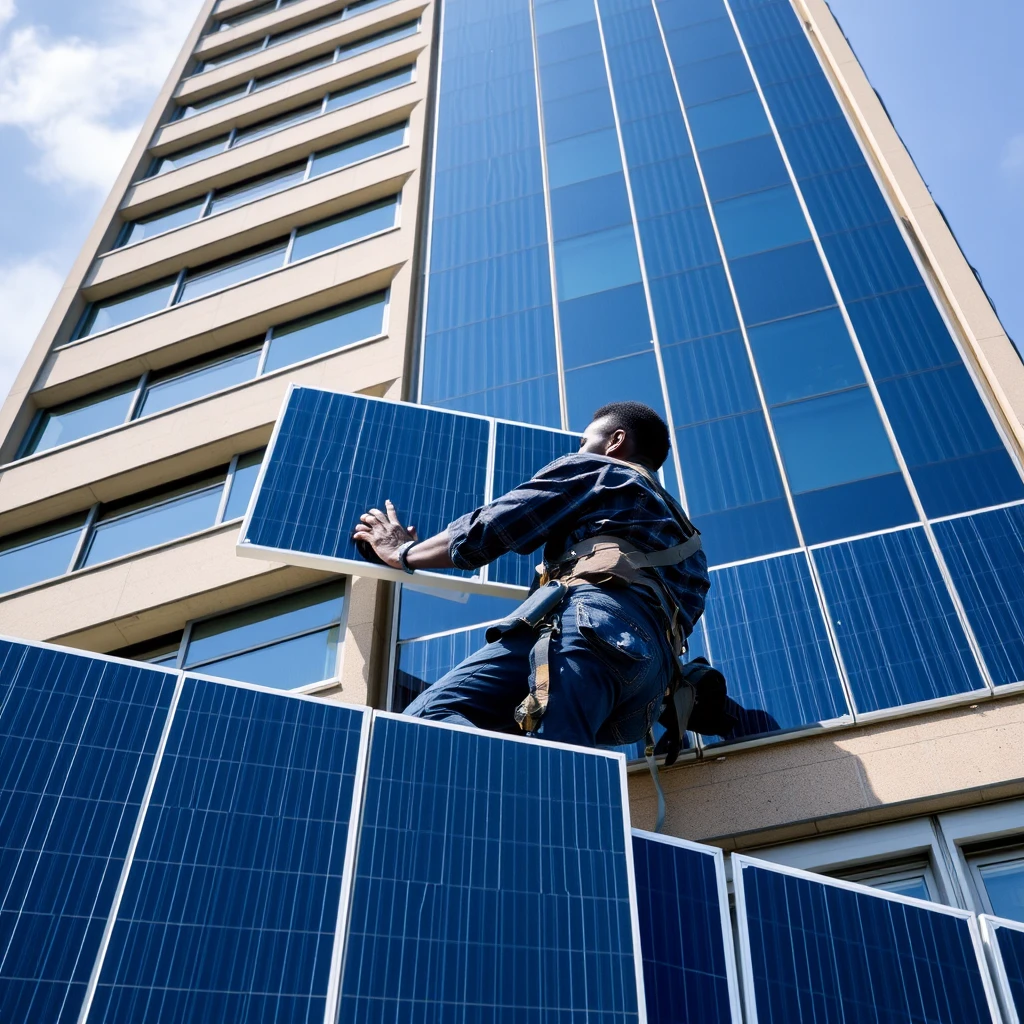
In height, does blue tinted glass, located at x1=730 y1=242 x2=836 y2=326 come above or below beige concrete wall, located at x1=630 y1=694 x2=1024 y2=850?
above

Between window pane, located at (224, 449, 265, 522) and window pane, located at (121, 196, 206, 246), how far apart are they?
7.81 meters

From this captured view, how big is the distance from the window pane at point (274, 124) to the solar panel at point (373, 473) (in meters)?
14.1

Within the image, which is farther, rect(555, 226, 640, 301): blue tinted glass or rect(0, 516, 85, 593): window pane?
rect(0, 516, 85, 593): window pane

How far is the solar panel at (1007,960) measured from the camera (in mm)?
4715

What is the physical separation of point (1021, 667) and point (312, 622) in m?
6.01

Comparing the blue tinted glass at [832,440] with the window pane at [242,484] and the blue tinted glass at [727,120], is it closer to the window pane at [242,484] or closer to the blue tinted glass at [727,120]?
the blue tinted glass at [727,120]

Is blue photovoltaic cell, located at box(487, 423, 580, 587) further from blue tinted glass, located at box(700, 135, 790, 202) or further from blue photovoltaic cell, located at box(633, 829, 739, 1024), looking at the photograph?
blue tinted glass, located at box(700, 135, 790, 202)

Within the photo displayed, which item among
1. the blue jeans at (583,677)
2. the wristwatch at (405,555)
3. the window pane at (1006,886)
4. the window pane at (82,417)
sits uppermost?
the window pane at (82,417)

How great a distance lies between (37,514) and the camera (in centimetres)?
1402

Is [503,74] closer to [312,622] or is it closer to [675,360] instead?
[675,360]

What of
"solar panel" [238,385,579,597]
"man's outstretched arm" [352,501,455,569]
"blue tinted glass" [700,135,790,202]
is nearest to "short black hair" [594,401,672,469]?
"man's outstretched arm" [352,501,455,569]

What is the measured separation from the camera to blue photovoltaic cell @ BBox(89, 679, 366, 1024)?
160 inches

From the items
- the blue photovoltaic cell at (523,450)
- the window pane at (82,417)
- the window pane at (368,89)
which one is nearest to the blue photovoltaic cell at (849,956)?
the blue photovoltaic cell at (523,450)

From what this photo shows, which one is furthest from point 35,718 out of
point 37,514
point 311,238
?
point 311,238
